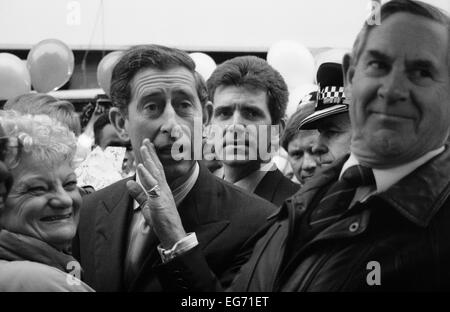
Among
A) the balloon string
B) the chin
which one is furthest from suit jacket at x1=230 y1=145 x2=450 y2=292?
the balloon string

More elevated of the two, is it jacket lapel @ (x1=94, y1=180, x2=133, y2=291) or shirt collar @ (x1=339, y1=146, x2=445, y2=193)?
shirt collar @ (x1=339, y1=146, x2=445, y2=193)

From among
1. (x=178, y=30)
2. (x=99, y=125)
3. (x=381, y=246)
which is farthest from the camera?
(x=178, y=30)

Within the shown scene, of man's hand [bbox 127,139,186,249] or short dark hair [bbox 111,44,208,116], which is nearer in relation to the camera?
man's hand [bbox 127,139,186,249]

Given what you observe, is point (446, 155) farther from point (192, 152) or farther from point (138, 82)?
point (138, 82)

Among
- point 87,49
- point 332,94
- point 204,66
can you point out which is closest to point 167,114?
point 332,94

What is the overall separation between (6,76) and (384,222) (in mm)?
3978

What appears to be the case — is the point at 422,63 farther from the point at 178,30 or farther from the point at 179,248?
the point at 178,30

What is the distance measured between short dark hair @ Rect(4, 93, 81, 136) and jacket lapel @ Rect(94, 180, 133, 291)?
933 mm

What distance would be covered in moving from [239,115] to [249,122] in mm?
49

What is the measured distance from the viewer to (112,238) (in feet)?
7.45

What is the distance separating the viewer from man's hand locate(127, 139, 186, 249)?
6.41ft

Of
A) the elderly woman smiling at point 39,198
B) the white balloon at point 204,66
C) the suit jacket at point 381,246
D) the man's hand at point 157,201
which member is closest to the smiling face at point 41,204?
the elderly woman smiling at point 39,198

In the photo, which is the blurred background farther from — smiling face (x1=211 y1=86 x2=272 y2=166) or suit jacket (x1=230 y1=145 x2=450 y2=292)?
suit jacket (x1=230 y1=145 x2=450 y2=292)
